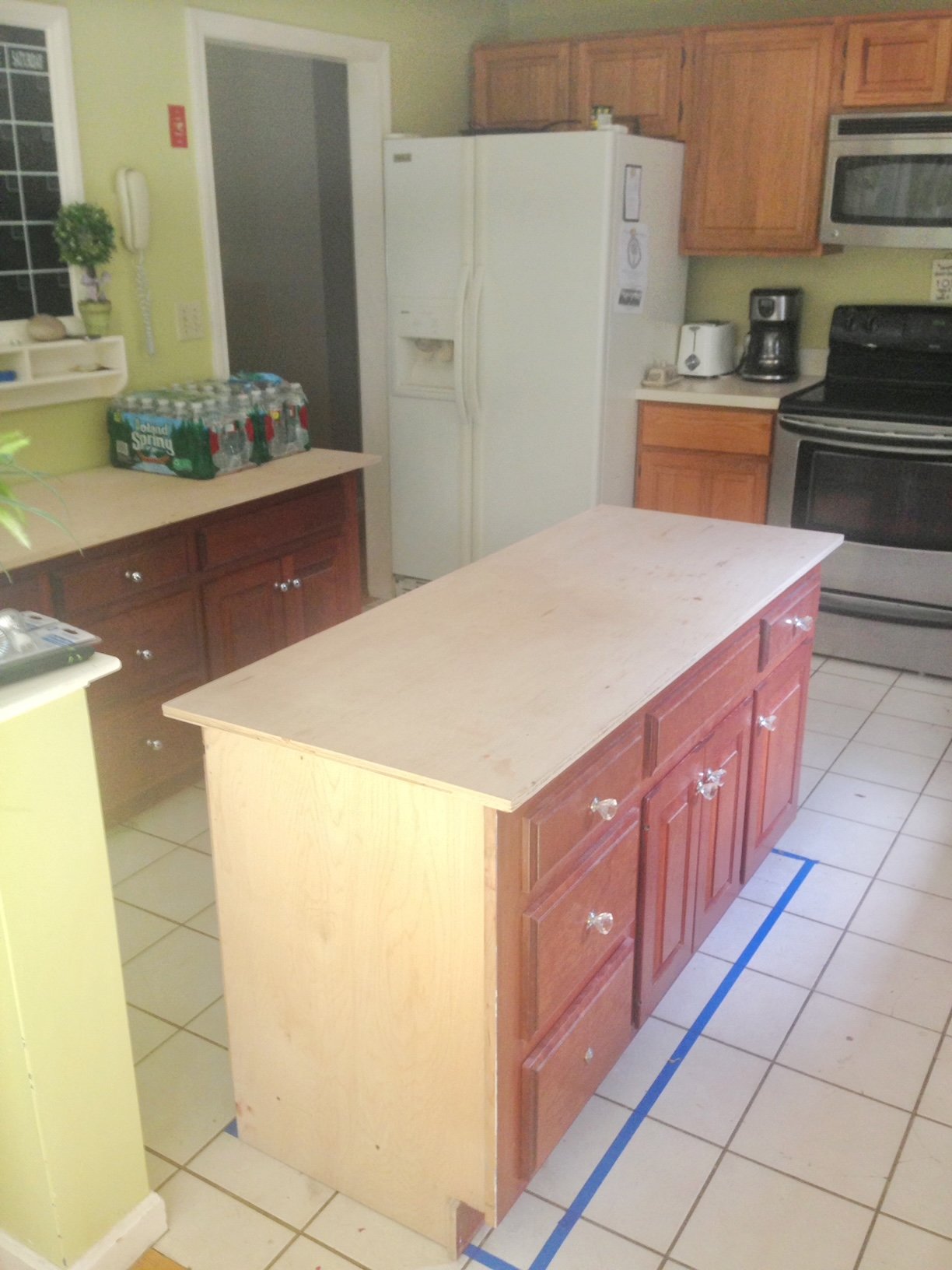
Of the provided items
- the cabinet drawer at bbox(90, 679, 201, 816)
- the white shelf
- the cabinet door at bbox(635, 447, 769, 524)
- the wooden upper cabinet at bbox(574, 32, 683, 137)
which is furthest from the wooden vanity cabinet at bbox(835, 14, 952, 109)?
the cabinet drawer at bbox(90, 679, 201, 816)

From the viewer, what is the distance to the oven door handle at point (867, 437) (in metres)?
3.70

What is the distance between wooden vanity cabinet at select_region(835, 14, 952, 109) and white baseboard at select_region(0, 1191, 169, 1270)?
3.80m

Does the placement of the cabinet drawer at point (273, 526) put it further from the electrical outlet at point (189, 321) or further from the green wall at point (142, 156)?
the electrical outlet at point (189, 321)

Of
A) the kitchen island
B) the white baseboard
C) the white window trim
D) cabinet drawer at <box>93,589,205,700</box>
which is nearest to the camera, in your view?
the kitchen island

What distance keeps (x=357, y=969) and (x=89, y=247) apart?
7.25 feet

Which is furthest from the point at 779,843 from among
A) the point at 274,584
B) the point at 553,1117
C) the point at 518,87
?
the point at 518,87

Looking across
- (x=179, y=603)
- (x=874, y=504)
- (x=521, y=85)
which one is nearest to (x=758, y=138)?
(x=521, y=85)

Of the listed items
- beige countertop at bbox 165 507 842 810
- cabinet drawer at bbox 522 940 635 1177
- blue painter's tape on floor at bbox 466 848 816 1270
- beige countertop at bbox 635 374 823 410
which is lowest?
blue painter's tape on floor at bbox 466 848 816 1270

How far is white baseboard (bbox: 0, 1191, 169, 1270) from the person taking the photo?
1670mm

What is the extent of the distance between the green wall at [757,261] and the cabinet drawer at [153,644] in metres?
2.66

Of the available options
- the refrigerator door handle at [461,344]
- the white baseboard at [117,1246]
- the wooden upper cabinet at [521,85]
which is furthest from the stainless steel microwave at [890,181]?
the white baseboard at [117,1246]

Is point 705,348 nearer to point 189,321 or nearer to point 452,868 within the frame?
point 189,321

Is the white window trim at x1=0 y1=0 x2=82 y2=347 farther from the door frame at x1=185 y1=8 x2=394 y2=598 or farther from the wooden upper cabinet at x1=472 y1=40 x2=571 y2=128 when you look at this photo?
the wooden upper cabinet at x1=472 y1=40 x2=571 y2=128

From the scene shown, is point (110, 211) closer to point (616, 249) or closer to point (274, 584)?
point (274, 584)
